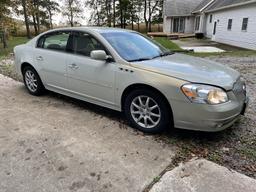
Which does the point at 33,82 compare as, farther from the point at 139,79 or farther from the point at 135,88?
the point at 139,79

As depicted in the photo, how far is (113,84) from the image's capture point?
3.70 metres

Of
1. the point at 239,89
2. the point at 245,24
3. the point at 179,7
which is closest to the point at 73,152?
the point at 239,89

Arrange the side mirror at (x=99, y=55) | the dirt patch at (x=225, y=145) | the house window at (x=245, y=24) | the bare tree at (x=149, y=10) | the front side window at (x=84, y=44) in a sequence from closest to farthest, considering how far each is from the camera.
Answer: the dirt patch at (x=225, y=145)
the side mirror at (x=99, y=55)
the front side window at (x=84, y=44)
the house window at (x=245, y=24)
the bare tree at (x=149, y=10)

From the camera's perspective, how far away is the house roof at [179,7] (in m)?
29.9

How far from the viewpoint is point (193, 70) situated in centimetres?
334

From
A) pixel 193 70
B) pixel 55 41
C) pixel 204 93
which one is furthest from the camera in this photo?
pixel 55 41

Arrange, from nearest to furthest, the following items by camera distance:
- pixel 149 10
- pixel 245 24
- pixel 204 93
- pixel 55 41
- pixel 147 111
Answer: pixel 204 93, pixel 147 111, pixel 55 41, pixel 245 24, pixel 149 10

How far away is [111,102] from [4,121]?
69.7 inches

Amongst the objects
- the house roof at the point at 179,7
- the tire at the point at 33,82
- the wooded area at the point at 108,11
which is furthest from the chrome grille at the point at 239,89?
the wooded area at the point at 108,11

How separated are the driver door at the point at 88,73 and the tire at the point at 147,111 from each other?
0.36m

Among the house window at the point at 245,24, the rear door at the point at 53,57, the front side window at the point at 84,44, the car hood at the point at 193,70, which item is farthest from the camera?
the house window at the point at 245,24

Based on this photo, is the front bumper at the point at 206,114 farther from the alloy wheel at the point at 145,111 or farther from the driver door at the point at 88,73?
the driver door at the point at 88,73

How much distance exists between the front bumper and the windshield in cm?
111

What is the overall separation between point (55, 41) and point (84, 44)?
85 cm
